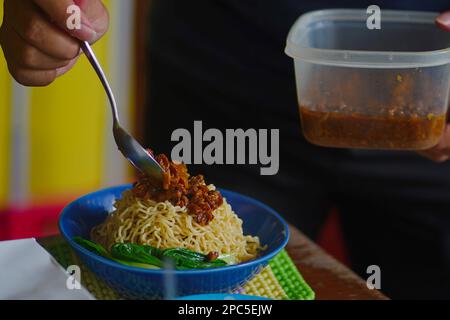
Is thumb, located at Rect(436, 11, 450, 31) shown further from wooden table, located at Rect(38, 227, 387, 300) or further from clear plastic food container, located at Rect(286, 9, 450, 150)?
wooden table, located at Rect(38, 227, 387, 300)

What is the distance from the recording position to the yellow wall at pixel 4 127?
2.32 meters

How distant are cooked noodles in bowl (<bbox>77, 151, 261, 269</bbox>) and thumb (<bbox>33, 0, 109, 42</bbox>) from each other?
0.74 ft

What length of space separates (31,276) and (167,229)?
0.22 m

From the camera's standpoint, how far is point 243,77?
5.40 ft

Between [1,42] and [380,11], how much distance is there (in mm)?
738

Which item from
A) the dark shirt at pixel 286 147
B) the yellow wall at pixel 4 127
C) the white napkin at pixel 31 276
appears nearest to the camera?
the white napkin at pixel 31 276

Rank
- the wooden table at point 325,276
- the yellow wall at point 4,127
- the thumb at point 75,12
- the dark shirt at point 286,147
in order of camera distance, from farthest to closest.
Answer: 1. the yellow wall at point 4,127
2. the dark shirt at point 286,147
3. the wooden table at point 325,276
4. the thumb at point 75,12

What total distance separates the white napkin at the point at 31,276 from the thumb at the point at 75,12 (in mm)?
322

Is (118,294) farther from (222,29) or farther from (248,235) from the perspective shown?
(222,29)

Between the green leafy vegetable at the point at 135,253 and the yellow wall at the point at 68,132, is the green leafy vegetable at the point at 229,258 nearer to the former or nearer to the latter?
the green leafy vegetable at the point at 135,253

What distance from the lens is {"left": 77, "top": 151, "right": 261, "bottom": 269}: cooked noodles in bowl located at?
1.07m

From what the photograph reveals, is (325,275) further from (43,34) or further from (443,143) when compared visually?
(43,34)

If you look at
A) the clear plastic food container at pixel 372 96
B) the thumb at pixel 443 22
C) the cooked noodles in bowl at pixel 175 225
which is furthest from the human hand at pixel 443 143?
the cooked noodles in bowl at pixel 175 225

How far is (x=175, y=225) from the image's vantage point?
110 cm
